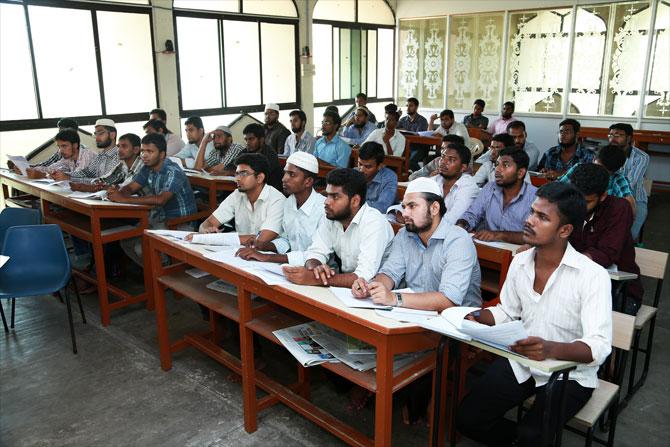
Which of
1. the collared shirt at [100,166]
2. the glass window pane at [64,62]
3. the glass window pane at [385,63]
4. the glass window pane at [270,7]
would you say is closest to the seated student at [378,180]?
the collared shirt at [100,166]

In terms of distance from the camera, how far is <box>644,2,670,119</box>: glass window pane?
845 centimetres

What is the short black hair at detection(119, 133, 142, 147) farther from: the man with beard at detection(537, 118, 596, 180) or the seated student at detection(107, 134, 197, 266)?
the man with beard at detection(537, 118, 596, 180)

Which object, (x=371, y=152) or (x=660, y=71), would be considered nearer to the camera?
(x=371, y=152)

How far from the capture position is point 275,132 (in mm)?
7457

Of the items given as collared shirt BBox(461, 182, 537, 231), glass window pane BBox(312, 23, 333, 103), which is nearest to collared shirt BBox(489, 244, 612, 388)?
collared shirt BBox(461, 182, 537, 231)

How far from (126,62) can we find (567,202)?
7.29 meters

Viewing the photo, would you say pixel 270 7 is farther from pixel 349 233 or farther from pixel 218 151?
pixel 349 233

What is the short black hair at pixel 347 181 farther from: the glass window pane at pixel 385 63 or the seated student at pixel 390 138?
the glass window pane at pixel 385 63

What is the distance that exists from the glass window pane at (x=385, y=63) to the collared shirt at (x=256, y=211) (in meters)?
8.89

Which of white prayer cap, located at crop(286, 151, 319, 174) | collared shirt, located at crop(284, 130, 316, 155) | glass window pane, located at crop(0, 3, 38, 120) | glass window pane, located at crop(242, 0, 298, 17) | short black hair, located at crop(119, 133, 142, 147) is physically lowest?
collared shirt, located at crop(284, 130, 316, 155)

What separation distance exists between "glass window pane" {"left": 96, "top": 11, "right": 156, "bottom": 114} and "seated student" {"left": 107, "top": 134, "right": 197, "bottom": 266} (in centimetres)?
381

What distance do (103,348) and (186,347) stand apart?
582 mm

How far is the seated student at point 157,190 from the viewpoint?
4281 mm

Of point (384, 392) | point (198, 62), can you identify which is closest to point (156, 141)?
point (384, 392)
